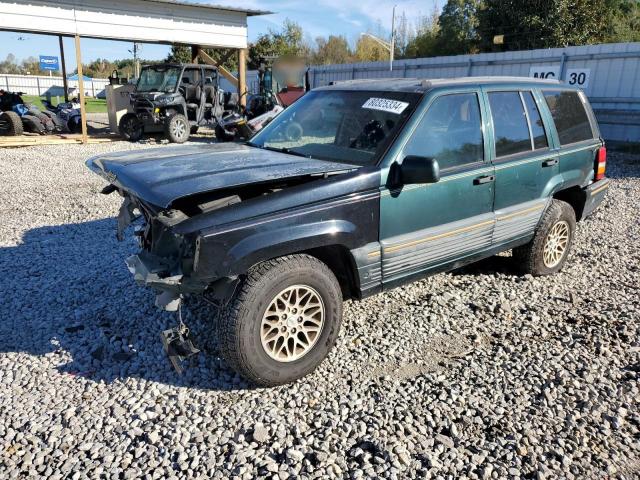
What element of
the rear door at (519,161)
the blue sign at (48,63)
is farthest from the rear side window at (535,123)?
the blue sign at (48,63)

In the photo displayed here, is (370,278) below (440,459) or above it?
above

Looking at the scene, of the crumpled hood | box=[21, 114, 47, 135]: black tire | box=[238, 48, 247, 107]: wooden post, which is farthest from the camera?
box=[238, 48, 247, 107]: wooden post

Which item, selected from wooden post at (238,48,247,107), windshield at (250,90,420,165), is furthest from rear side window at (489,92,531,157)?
wooden post at (238,48,247,107)

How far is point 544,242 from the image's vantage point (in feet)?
15.5

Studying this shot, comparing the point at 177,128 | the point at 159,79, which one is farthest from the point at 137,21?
the point at 177,128

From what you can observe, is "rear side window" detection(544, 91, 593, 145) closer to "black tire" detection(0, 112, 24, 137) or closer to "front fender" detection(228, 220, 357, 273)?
"front fender" detection(228, 220, 357, 273)

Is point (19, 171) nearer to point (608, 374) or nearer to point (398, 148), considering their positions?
point (398, 148)

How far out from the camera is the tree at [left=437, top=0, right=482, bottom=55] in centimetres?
3259

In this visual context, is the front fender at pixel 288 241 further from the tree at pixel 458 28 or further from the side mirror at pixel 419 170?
the tree at pixel 458 28

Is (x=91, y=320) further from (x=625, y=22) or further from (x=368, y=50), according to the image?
(x=368, y=50)

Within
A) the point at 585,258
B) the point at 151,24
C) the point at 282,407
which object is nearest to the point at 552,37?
the point at 151,24

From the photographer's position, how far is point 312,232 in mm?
3023

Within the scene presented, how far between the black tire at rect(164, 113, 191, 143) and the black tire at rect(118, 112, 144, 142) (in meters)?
1.28

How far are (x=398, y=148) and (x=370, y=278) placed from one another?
36.0 inches
